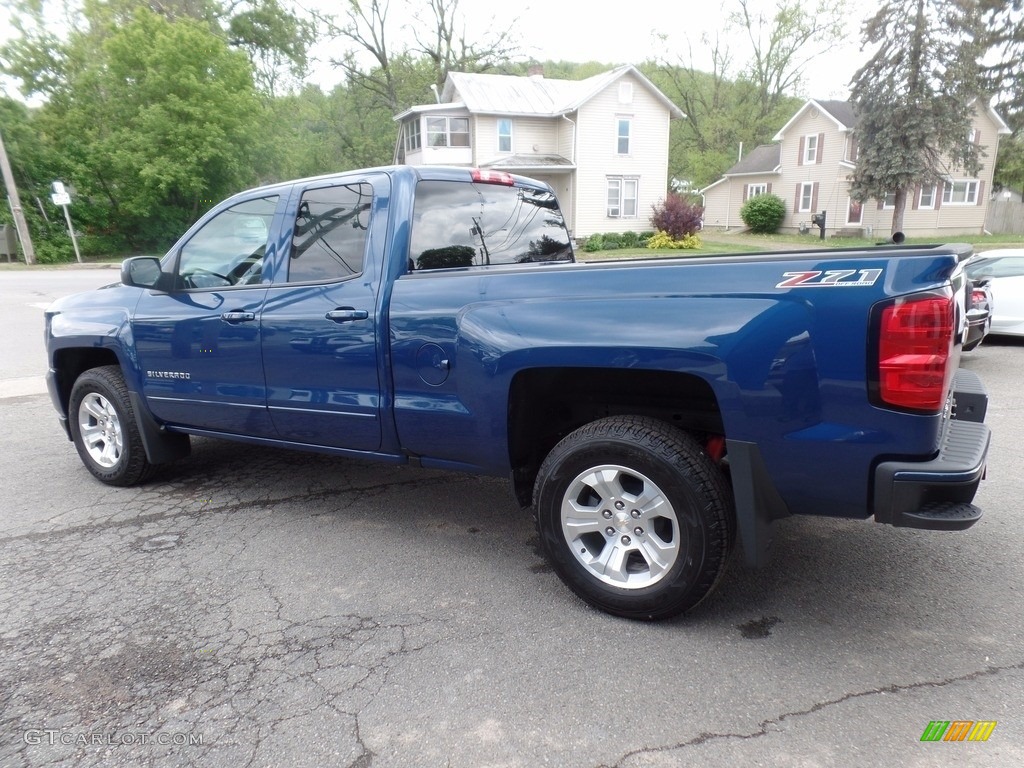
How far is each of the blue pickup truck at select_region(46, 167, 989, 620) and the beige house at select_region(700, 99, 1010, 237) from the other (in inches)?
1365

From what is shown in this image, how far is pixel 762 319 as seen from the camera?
8.36 feet

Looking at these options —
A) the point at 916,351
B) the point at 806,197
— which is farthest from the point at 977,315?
the point at 806,197

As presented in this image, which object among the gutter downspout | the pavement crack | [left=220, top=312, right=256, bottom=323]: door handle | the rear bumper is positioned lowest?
the pavement crack

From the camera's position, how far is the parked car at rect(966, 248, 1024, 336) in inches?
376

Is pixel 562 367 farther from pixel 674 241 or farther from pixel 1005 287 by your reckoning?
pixel 674 241

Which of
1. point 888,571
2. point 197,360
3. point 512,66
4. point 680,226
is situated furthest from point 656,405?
point 512,66

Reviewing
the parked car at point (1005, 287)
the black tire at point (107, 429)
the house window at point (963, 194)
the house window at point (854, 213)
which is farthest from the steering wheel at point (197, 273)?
the house window at point (963, 194)

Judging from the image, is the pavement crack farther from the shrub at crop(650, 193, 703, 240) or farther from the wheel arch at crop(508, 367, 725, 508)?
the shrub at crop(650, 193, 703, 240)

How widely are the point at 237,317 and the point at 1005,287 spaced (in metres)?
10.0

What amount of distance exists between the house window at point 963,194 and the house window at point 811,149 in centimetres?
641

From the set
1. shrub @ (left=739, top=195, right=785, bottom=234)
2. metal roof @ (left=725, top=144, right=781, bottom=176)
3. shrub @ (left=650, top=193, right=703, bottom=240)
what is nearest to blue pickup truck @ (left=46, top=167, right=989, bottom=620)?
shrub @ (left=650, top=193, right=703, bottom=240)

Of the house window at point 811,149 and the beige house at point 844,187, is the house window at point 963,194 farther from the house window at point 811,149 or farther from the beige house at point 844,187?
the house window at point 811,149

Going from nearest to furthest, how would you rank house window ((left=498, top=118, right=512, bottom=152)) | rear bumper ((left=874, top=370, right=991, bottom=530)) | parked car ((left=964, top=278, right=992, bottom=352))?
rear bumper ((left=874, top=370, right=991, bottom=530))
parked car ((left=964, top=278, right=992, bottom=352))
house window ((left=498, top=118, right=512, bottom=152))

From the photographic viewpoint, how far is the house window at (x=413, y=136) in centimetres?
3450
